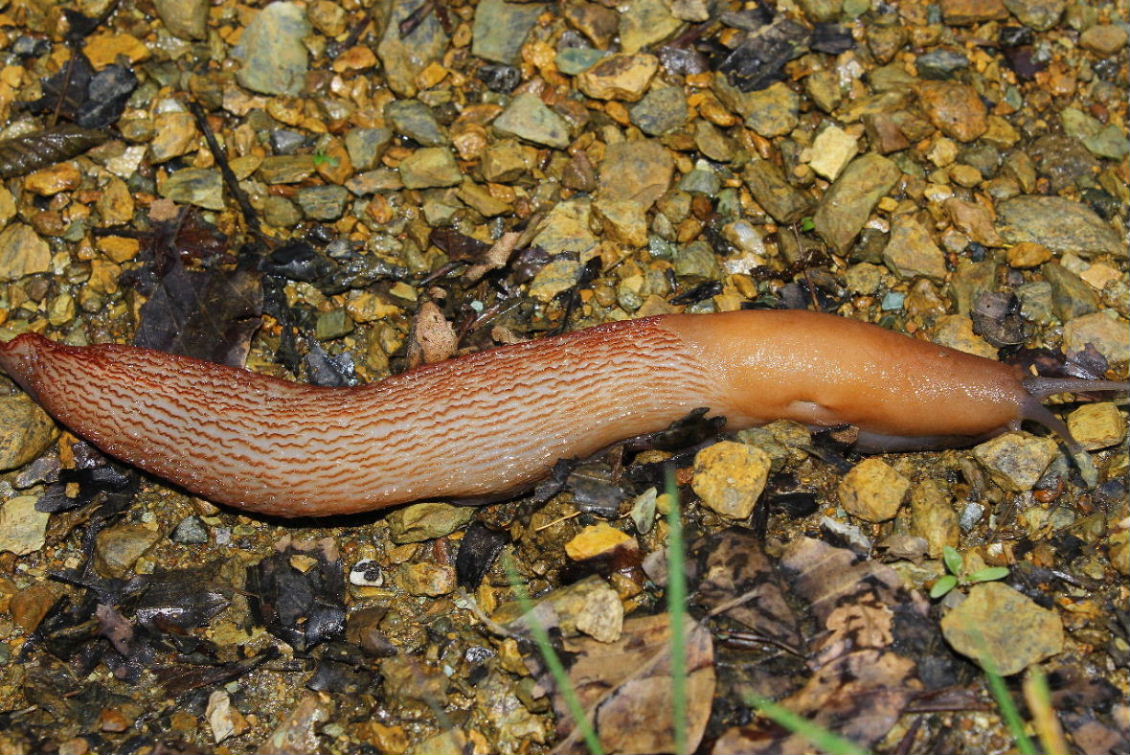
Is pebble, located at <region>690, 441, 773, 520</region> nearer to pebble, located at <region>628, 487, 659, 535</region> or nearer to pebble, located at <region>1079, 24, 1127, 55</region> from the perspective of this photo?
pebble, located at <region>628, 487, 659, 535</region>

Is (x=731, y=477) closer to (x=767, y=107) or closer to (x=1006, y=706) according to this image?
(x=1006, y=706)

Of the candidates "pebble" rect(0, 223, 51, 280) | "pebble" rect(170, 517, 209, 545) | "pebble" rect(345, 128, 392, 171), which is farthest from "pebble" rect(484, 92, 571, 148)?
"pebble" rect(170, 517, 209, 545)

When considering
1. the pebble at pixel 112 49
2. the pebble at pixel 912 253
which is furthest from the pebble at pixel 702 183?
the pebble at pixel 112 49

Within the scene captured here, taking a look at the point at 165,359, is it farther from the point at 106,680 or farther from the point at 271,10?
the point at 271,10

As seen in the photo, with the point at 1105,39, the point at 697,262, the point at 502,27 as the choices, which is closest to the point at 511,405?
the point at 697,262

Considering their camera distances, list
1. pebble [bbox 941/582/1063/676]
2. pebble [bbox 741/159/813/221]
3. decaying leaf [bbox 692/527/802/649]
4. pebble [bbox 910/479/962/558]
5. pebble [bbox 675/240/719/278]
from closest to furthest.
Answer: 1. pebble [bbox 941/582/1063/676]
2. decaying leaf [bbox 692/527/802/649]
3. pebble [bbox 910/479/962/558]
4. pebble [bbox 675/240/719/278]
5. pebble [bbox 741/159/813/221]

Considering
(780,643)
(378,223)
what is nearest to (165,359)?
(378,223)
